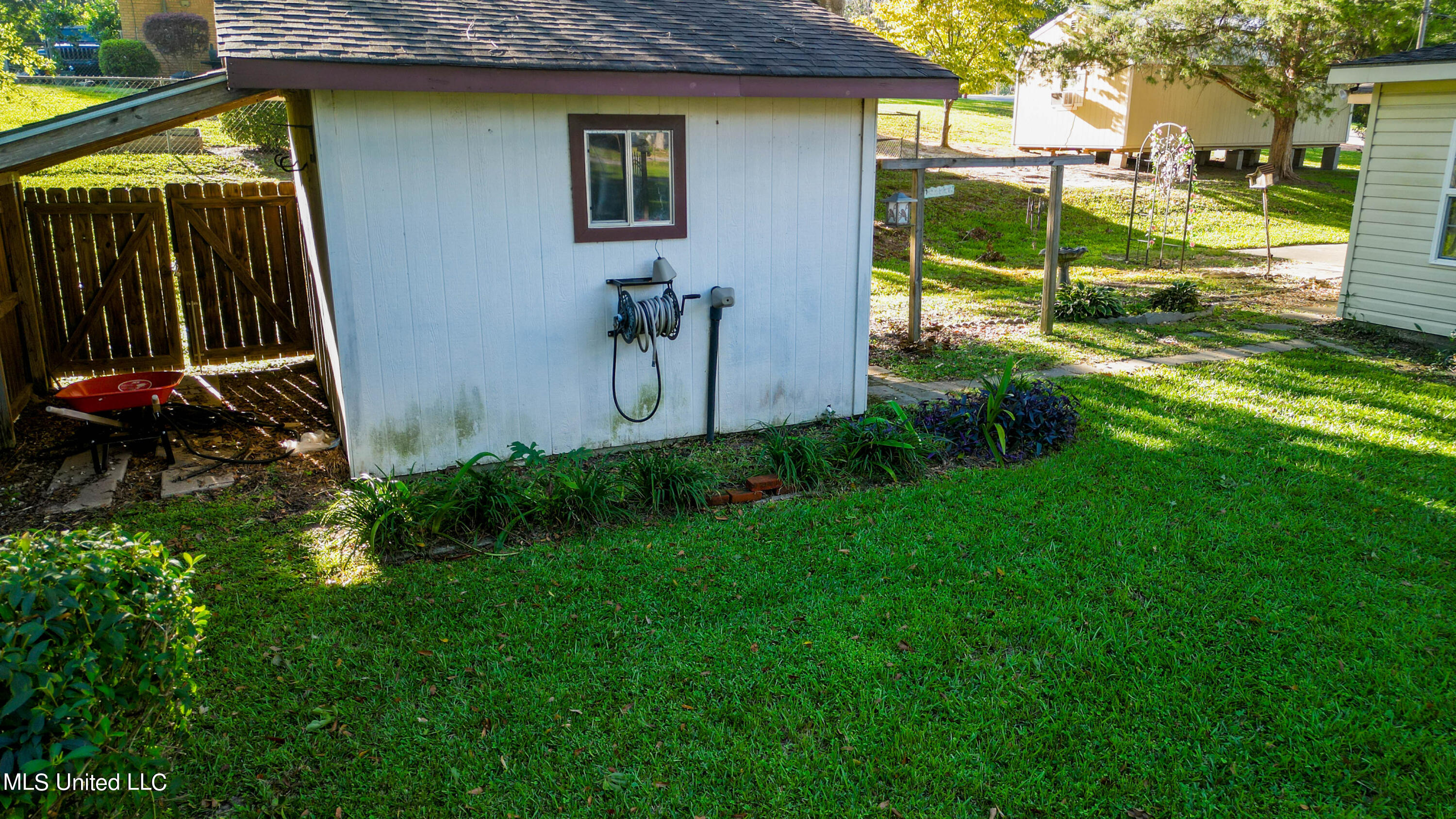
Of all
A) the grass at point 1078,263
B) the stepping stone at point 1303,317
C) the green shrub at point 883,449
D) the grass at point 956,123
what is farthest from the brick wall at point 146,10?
the stepping stone at point 1303,317

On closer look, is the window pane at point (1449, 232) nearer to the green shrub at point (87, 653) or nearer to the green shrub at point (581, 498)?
the green shrub at point (581, 498)

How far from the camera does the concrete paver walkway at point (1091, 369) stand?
783 centimetres

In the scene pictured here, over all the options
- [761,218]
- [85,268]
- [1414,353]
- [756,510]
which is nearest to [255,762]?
[756,510]

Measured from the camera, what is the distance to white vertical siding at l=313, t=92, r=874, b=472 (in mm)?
5457

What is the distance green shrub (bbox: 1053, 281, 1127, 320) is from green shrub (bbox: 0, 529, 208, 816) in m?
9.81

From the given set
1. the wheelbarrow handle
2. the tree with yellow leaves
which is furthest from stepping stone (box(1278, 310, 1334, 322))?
the wheelbarrow handle

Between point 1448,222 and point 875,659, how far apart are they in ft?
29.6

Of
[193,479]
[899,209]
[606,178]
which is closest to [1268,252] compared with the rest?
[899,209]

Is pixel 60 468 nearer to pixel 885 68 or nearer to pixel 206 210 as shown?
pixel 206 210

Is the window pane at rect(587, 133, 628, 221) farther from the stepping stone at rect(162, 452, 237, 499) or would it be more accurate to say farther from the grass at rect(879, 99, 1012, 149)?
the grass at rect(879, 99, 1012, 149)

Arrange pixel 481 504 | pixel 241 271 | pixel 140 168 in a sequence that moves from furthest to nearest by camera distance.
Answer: pixel 140 168 < pixel 241 271 < pixel 481 504

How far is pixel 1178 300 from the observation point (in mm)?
11266

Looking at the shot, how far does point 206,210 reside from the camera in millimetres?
8195

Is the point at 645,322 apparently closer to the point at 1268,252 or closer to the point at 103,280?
the point at 103,280
